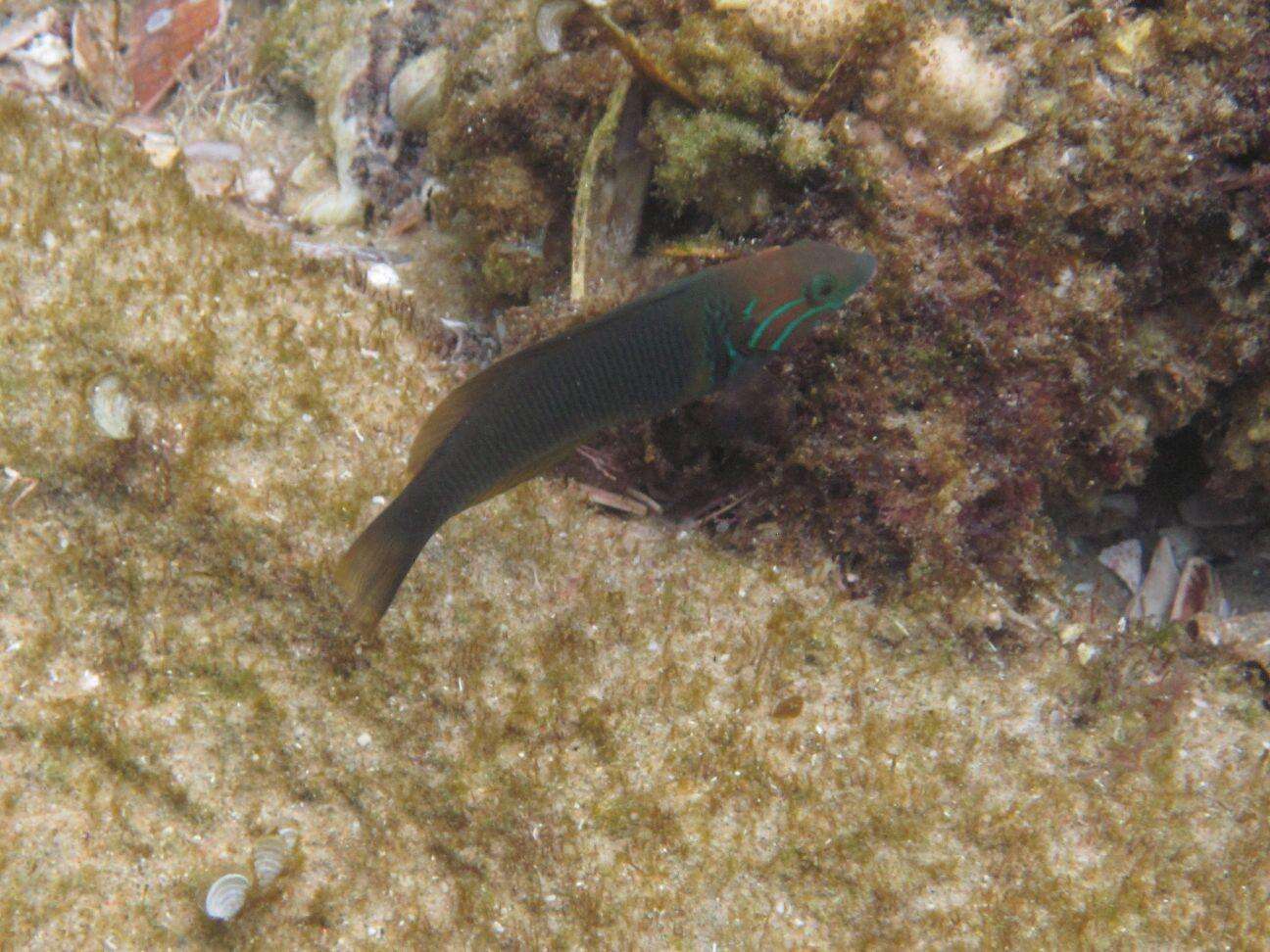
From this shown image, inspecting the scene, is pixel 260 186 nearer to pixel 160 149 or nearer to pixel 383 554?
pixel 160 149

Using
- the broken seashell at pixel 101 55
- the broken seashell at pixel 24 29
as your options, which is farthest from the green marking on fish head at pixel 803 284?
the broken seashell at pixel 24 29

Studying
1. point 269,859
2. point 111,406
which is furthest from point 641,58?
point 269,859

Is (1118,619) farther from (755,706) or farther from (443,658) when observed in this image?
(443,658)

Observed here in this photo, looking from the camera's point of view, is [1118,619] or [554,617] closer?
[554,617]

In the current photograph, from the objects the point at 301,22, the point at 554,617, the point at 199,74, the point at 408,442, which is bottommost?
the point at 554,617

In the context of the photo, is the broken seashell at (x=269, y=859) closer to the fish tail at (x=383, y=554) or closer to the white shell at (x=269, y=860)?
the white shell at (x=269, y=860)

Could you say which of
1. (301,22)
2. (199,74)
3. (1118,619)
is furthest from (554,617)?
(199,74)
